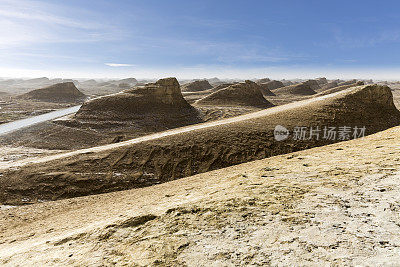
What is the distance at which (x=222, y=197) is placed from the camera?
6.09m

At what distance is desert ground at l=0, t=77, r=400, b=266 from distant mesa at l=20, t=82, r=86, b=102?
2193 inches

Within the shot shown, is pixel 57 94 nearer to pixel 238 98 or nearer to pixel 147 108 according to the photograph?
pixel 147 108

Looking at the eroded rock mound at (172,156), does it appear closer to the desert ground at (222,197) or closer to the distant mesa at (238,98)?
the desert ground at (222,197)

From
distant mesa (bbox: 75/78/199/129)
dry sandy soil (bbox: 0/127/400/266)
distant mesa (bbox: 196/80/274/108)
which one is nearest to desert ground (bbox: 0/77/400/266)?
dry sandy soil (bbox: 0/127/400/266)

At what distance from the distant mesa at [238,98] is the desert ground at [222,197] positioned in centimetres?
2701

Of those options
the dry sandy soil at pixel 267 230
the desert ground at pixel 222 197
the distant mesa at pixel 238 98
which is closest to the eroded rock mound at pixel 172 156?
the desert ground at pixel 222 197

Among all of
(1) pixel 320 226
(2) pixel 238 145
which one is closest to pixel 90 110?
(2) pixel 238 145

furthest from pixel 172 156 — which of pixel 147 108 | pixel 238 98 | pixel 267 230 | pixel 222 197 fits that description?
→ pixel 238 98

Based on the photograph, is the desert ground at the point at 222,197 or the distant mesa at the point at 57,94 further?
the distant mesa at the point at 57,94

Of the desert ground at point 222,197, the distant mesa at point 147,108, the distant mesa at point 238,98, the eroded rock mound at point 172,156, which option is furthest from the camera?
the distant mesa at point 238,98

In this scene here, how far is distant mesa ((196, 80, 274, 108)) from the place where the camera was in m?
49.3

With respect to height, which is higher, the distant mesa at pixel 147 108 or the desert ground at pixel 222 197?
the distant mesa at pixel 147 108

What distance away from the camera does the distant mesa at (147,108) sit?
36.2m

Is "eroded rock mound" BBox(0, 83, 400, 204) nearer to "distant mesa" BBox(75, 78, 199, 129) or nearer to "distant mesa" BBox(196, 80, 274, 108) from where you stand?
"distant mesa" BBox(75, 78, 199, 129)
